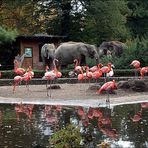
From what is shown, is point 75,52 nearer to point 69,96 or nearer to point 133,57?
point 133,57

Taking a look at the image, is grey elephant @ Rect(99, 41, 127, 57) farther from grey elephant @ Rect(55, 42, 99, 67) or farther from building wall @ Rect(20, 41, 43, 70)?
building wall @ Rect(20, 41, 43, 70)

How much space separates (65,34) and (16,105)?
26.6m

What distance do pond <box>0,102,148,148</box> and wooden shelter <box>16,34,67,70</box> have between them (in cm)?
2294

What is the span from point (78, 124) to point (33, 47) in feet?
97.9

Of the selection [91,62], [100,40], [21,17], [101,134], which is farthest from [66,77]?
[101,134]

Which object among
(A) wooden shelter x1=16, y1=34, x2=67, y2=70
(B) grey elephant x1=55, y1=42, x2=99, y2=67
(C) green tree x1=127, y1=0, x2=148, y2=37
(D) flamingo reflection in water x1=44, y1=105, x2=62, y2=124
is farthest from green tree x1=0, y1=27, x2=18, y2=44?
(D) flamingo reflection in water x1=44, y1=105, x2=62, y2=124

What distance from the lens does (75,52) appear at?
118ft

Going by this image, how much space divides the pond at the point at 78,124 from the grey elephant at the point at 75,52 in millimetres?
16547

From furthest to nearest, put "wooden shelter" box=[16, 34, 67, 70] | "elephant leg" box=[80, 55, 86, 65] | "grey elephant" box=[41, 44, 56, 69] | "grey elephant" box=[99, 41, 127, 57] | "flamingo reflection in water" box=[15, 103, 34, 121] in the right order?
"wooden shelter" box=[16, 34, 67, 70] < "grey elephant" box=[99, 41, 127, 57] < "grey elephant" box=[41, 44, 56, 69] < "elephant leg" box=[80, 55, 86, 65] < "flamingo reflection in water" box=[15, 103, 34, 121]

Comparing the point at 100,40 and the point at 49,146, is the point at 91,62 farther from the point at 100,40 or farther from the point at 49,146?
the point at 49,146

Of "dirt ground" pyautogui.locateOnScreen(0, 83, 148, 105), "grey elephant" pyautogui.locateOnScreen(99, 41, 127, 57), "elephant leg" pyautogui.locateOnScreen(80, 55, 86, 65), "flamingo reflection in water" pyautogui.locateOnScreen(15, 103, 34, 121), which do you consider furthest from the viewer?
"grey elephant" pyautogui.locateOnScreen(99, 41, 127, 57)

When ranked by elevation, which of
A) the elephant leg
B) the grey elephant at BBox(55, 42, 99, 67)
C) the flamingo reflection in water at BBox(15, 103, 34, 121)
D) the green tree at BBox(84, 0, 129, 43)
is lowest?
the flamingo reflection in water at BBox(15, 103, 34, 121)

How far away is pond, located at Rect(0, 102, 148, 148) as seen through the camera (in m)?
11.1

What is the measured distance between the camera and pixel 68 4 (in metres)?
44.3
